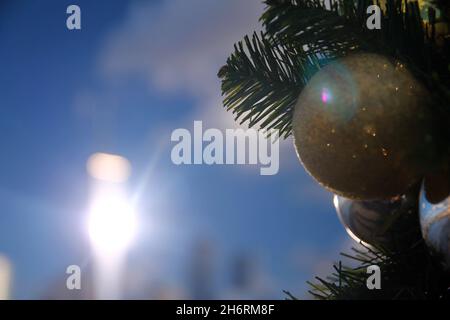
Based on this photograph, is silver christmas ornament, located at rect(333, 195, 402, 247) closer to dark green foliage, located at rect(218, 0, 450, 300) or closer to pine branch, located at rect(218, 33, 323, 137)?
dark green foliage, located at rect(218, 0, 450, 300)

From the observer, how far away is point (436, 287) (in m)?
0.62

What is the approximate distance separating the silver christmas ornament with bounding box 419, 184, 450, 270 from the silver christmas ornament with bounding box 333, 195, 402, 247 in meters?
0.09

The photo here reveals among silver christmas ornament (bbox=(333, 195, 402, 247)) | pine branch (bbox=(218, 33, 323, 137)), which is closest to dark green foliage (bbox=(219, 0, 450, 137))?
pine branch (bbox=(218, 33, 323, 137))

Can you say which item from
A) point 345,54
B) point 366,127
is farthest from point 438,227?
point 345,54

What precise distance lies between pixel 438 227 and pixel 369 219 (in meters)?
0.15

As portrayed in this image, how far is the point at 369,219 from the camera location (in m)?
0.66

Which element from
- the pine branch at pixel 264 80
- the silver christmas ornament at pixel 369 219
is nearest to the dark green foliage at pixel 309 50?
the pine branch at pixel 264 80

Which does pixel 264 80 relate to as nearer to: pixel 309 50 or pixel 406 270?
pixel 309 50

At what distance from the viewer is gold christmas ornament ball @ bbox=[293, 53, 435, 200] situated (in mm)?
535

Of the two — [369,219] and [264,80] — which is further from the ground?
[264,80]
